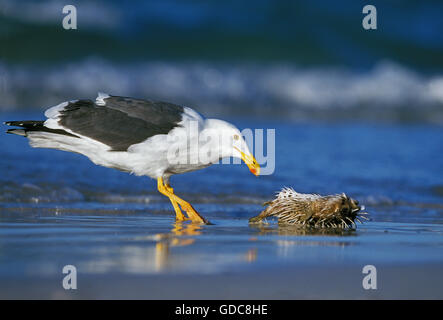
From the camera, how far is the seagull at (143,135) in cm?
500

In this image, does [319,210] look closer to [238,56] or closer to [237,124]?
[237,124]

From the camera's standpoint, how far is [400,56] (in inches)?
674

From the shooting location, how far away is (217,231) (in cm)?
459

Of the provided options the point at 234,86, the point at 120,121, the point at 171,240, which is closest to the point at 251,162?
the point at 120,121

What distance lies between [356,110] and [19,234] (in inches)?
464

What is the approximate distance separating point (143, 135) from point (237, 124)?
6.99 meters

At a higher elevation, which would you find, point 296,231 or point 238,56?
point 238,56

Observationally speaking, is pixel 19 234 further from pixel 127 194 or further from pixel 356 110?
pixel 356 110

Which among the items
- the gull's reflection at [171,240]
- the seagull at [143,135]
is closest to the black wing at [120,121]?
the seagull at [143,135]

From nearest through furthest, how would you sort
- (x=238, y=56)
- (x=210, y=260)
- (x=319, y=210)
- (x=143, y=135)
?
(x=210, y=260) < (x=319, y=210) < (x=143, y=135) < (x=238, y=56)

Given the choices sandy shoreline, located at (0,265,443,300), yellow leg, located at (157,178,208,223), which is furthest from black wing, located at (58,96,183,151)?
sandy shoreline, located at (0,265,443,300)

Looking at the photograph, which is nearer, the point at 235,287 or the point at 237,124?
the point at 235,287
